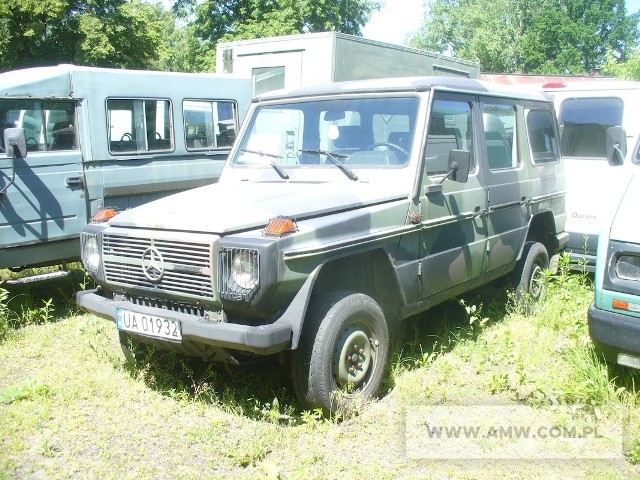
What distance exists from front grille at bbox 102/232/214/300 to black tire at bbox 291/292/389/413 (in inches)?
25.8

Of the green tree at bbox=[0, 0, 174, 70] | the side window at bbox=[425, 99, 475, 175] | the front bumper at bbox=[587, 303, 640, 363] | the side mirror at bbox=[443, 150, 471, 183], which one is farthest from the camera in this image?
the green tree at bbox=[0, 0, 174, 70]

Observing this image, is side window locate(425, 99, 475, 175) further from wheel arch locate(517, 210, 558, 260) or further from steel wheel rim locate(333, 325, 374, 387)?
wheel arch locate(517, 210, 558, 260)

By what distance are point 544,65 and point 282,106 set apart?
46315mm

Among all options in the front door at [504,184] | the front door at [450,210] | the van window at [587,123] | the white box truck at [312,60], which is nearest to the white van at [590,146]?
the van window at [587,123]

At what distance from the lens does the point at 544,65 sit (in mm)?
46688

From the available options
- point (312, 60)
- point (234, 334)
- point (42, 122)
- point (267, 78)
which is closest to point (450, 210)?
point (234, 334)

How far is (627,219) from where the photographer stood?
153 inches

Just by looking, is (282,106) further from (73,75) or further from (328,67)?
(328,67)

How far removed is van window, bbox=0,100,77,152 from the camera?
239 inches

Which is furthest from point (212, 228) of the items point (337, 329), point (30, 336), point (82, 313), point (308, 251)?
point (82, 313)

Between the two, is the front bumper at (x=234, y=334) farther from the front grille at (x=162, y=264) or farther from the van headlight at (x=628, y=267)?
the van headlight at (x=628, y=267)

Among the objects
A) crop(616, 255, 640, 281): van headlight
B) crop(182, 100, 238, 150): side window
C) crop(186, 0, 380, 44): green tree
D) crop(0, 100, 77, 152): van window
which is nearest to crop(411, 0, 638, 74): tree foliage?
crop(186, 0, 380, 44): green tree

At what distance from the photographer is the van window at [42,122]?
608cm

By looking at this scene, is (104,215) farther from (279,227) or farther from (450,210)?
(450,210)
